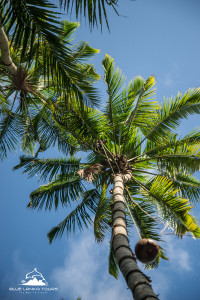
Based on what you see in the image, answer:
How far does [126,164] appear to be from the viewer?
638cm

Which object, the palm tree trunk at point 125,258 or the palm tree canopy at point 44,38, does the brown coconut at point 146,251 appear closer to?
the palm tree trunk at point 125,258

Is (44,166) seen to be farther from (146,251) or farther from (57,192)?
(146,251)

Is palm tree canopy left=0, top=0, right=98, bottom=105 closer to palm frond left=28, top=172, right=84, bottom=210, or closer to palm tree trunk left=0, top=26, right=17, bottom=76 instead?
palm tree trunk left=0, top=26, right=17, bottom=76

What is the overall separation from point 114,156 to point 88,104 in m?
1.63

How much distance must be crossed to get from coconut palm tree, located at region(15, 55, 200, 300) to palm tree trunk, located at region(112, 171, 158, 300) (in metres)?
0.15

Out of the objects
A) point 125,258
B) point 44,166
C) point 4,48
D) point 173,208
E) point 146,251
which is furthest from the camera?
point 44,166

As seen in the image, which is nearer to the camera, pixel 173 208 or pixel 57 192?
pixel 173 208

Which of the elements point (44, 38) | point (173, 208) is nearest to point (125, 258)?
point (173, 208)

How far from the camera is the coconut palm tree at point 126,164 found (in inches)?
211

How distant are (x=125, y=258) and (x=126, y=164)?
10.8 feet

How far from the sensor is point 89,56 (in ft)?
26.1

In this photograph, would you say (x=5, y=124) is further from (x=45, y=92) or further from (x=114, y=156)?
(x=114, y=156)

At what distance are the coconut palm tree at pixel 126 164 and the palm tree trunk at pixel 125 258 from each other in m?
0.15

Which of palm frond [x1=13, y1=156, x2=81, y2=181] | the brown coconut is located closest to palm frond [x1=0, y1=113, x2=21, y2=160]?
palm frond [x1=13, y1=156, x2=81, y2=181]
